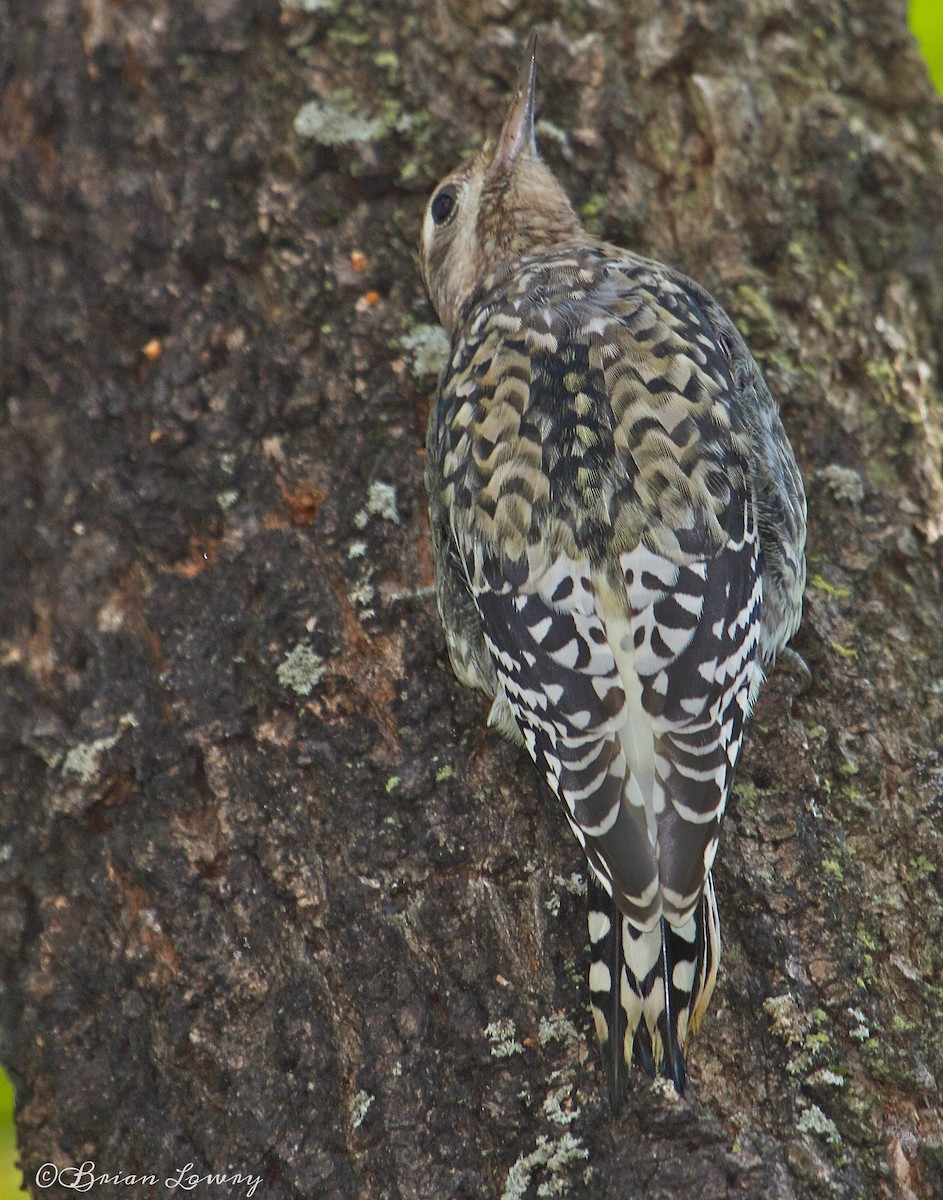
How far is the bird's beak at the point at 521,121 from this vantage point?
11.2 ft

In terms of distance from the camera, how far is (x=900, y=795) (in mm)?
2762

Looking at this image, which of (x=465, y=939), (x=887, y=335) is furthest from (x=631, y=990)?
(x=887, y=335)

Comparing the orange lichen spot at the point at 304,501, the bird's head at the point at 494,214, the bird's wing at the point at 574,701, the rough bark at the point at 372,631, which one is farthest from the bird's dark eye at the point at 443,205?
the bird's wing at the point at 574,701

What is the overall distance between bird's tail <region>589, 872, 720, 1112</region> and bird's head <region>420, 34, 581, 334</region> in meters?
1.82

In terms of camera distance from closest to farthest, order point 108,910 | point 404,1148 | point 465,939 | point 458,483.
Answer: point 404,1148 < point 465,939 < point 108,910 < point 458,483

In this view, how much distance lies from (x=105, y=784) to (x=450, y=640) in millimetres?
903

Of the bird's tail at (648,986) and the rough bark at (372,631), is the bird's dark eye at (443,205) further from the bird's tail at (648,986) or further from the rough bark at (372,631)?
the bird's tail at (648,986)

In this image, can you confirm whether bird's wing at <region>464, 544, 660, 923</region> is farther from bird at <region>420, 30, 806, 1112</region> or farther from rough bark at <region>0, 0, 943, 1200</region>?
rough bark at <region>0, 0, 943, 1200</region>

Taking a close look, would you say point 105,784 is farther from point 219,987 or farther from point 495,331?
point 495,331

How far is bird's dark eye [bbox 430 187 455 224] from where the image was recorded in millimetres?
3500

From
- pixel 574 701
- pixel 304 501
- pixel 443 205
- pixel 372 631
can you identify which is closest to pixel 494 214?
pixel 443 205

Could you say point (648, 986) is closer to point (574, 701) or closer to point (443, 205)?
point (574, 701)

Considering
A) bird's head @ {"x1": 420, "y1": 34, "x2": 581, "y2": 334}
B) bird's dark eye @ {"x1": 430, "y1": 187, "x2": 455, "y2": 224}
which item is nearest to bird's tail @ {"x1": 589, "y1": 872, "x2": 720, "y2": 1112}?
bird's head @ {"x1": 420, "y1": 34, "x2": 581, "y2": 334}

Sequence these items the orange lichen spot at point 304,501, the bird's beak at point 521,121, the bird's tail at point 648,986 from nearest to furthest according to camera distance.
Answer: the bird's tail at point 648,986 < the orange lichen spot at point 304,501 < the bird's beak at point 521,121
